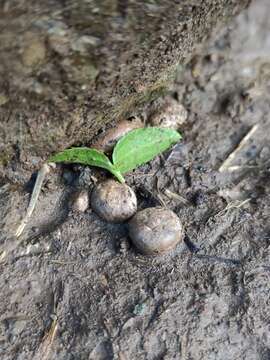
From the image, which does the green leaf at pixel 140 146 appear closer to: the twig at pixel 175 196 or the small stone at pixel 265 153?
the twig at pixel 175 196

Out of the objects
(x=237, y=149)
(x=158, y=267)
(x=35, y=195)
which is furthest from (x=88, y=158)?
(x=237, y=149)

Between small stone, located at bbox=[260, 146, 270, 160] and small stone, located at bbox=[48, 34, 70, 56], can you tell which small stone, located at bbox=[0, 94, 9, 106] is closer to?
small stone, located at bbox=[48, 34, 70, 56]

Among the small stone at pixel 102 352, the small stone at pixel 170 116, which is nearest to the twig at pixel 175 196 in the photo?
the small stone at pixel 170 116

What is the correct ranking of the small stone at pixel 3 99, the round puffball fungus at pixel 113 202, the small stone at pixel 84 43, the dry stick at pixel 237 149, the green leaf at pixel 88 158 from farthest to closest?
the dry stick at pixel 237 149
the green leaf at pixel 88 158
the round puffball fungus at pixel 113 202
the small stone at pixel 3 99
the small stone at pixel 84 43

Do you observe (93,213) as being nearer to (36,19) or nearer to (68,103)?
(68,103)

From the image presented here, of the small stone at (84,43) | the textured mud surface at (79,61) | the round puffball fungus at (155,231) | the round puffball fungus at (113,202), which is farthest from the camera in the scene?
the round puffball fungus at (113,202)

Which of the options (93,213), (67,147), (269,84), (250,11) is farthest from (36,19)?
(250,11)
